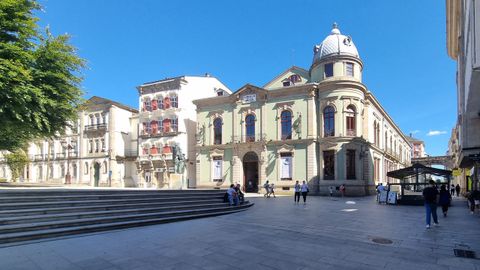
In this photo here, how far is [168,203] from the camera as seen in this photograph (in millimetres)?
14758

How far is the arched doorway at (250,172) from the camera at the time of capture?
3716 cm

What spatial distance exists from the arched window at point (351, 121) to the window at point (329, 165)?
2.83m

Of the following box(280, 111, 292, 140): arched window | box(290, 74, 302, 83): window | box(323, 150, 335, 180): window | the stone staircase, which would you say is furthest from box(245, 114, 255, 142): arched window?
the stone staircase

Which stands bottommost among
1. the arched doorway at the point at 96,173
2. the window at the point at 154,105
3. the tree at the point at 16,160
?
the arched doorway at the point at 96,173

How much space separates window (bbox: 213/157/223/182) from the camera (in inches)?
1501

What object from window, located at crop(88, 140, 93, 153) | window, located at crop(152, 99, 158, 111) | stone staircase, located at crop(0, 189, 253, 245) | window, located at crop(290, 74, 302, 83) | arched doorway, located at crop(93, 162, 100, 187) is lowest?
arched doorway, located at crop(93, 162, 100, 187)

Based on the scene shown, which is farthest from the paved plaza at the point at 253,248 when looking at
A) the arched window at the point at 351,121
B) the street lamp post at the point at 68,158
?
the street lamp post at the point at 68,158

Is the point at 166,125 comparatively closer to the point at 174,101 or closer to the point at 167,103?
the point at 167,103

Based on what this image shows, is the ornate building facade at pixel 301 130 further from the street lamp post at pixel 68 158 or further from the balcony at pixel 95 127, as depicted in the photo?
the street lamp post at pixel 68 158

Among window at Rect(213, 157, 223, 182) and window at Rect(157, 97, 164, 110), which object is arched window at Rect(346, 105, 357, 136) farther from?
window at Rect(157, 97, 164, 110)

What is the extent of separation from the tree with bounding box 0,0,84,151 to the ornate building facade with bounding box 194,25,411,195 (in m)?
22.2

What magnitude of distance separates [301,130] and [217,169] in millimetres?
11013

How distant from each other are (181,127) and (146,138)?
5778 mm

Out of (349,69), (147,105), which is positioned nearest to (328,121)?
(349,69)
